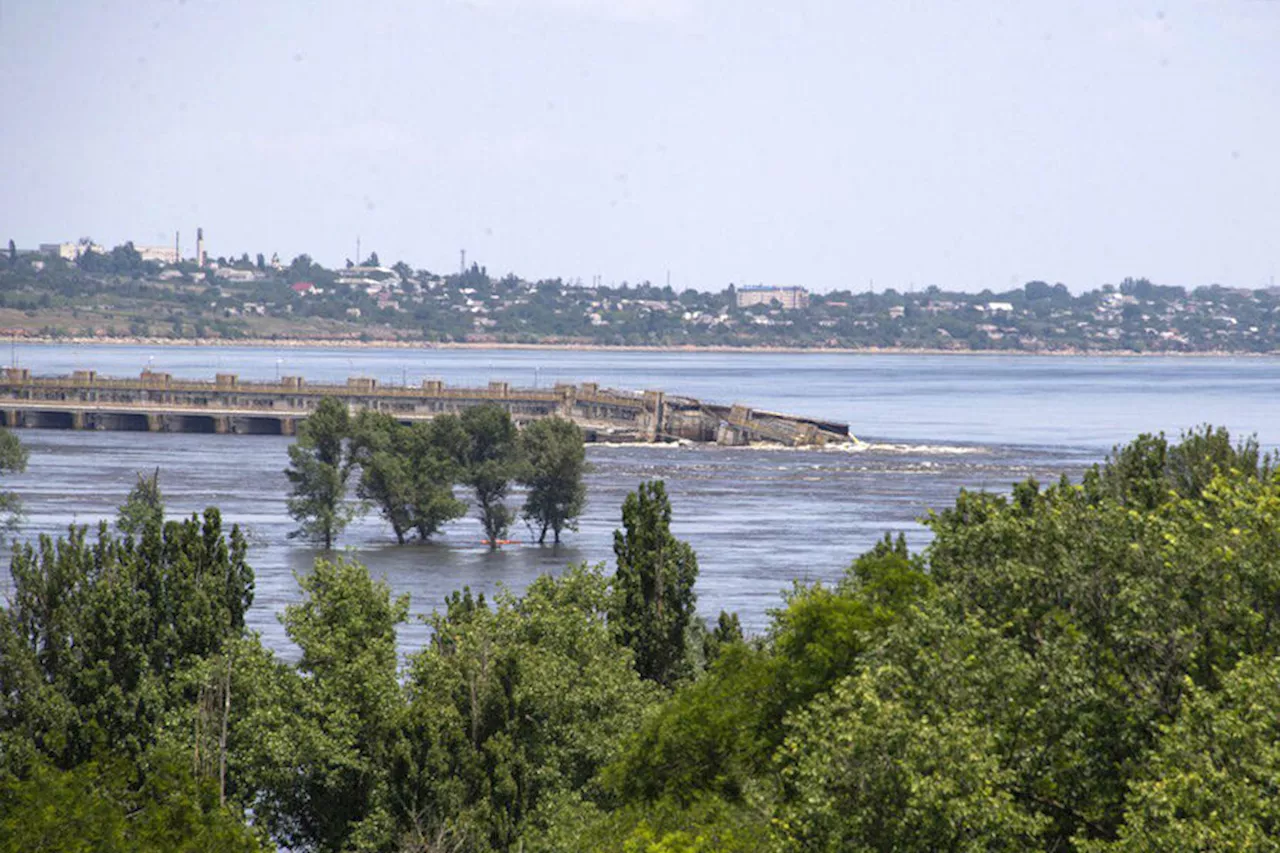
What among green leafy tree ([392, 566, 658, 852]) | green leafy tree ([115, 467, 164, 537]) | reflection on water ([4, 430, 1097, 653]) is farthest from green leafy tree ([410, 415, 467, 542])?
green leafy tree ([392, 566, 658, 852])

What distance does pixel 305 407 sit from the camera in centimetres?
16062

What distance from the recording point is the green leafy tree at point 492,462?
8712cm

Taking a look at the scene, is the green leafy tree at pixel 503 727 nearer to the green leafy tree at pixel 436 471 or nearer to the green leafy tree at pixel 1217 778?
the green leafy tree at pixel 1217 778

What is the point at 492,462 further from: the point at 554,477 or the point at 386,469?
the point at 386,469

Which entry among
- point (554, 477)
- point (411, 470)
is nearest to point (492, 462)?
point (554, 477)

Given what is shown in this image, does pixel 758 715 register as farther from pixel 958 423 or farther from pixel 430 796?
pixel 958 423

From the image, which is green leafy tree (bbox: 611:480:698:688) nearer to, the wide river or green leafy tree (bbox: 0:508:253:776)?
green leafy tree (bbox: 0:508:253:776)

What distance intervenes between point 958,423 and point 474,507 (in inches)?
3555

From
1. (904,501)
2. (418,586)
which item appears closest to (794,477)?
(904,501)

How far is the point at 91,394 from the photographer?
165500 mm

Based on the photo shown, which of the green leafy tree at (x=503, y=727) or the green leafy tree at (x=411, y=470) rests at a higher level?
the green leafy tree at (x=503, y=727)

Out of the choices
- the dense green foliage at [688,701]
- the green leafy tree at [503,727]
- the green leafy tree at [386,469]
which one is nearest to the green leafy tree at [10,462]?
the green leafy tree at [386,469]

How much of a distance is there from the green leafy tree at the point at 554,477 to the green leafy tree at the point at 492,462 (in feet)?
3.15

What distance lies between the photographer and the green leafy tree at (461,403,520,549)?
8712cm
